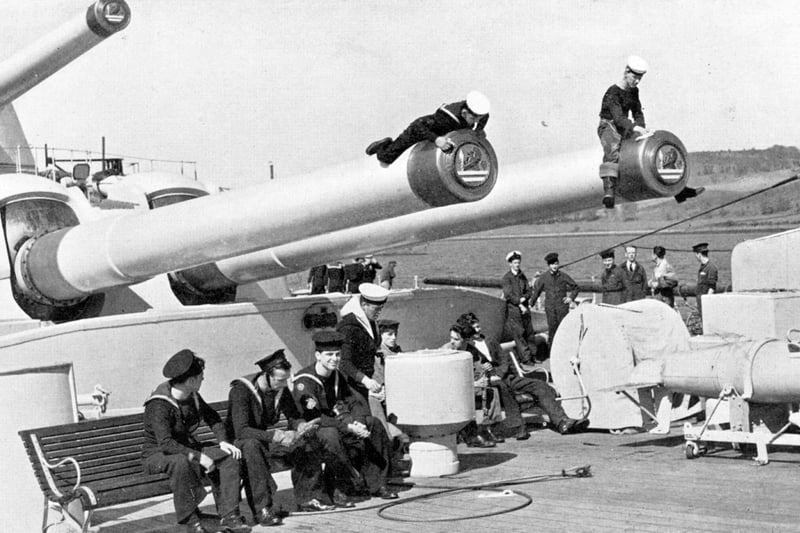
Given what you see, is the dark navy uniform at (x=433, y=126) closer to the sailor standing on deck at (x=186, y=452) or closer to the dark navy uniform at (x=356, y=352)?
the sailor standing on deck at (x=186, y=452)

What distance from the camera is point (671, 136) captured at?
262 inches

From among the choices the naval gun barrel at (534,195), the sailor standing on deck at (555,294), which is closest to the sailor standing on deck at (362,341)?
the naval gun barrel at (534,195)

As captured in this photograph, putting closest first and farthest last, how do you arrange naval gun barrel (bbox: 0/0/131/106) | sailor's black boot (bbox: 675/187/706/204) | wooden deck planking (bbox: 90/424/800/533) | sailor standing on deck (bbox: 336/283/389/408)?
wooden deck planking (bbox: 90/424/800/533)
sailor's black boot (bbox: 675/187/706/204)
sailor standing on deck (bbox: 336/283/389/408)
naval gun barrel (bbox: 0/0/131/106)

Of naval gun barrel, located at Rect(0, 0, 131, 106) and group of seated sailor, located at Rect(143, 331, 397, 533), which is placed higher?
naval gun barrel, located at Rect(0, 0, 131, 106)

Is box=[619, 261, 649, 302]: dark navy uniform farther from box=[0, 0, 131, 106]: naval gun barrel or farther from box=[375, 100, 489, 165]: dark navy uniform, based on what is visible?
box=[375, 100, 489, 165]: dark navy uniform

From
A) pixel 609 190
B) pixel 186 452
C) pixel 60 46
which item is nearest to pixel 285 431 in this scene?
pixel 186 452

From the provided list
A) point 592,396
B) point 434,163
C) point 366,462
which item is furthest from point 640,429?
point 434,163

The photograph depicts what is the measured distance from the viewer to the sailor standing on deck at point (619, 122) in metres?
6.71

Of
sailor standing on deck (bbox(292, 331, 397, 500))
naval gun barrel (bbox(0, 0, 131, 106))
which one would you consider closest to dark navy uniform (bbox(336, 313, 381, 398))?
sailor standing on deck (bbox(292, 331, 397, 500))

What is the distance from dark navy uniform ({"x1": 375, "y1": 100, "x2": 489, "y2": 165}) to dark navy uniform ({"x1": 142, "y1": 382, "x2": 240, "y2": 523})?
1811 millimetres

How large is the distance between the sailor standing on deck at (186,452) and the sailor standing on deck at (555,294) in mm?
7057

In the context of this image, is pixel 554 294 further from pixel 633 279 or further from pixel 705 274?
pixel 705 274

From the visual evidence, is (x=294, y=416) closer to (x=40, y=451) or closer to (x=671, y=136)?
(x=40, y=451)

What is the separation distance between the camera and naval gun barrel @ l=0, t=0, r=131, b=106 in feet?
31.7
